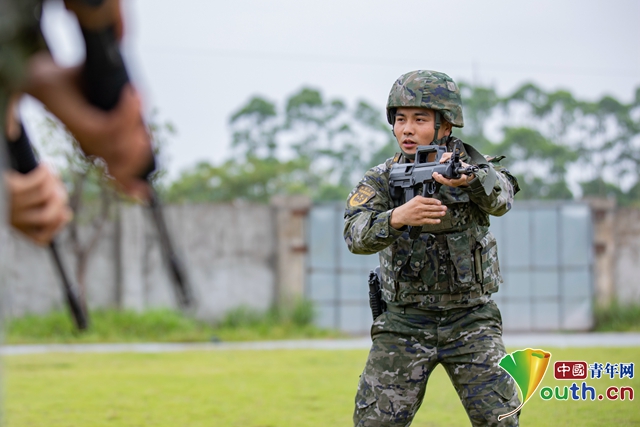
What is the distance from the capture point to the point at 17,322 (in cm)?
1480

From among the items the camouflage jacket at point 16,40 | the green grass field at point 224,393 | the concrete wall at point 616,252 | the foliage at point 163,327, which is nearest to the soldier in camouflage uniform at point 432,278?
the green grass field at point 224,393

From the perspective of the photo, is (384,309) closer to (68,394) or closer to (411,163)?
(411,163)

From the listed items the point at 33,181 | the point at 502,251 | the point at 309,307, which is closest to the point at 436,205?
the point at 33,181

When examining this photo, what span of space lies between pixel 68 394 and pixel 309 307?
8.19 m

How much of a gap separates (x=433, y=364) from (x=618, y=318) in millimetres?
13535

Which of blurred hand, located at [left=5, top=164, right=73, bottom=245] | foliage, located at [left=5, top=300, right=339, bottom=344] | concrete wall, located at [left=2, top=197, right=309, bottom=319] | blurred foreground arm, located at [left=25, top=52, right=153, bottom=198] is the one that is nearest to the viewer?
blurred foreground arm, located at [left=25, top=52, right=153, bottom=198]

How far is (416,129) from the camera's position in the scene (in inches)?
154

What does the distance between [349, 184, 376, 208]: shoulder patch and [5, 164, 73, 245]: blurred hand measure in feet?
6.24

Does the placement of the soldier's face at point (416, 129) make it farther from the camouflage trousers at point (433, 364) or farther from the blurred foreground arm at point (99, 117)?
the blurred foreground arm at point (99, 117)

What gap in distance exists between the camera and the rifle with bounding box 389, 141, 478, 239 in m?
3.47

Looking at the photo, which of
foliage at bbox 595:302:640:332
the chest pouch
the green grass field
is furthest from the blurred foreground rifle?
foliage at bbox 595:302:640:332
